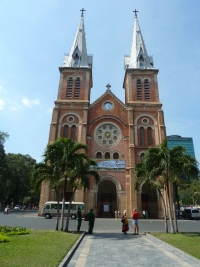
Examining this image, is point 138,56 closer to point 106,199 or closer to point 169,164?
point 106,199

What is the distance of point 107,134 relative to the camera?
3481 centimetres

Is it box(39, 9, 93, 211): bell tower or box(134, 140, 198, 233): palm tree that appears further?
box(39, 9, 93, 211): bell tower

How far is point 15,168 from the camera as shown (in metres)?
47.4

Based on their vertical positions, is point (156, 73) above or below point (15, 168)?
above

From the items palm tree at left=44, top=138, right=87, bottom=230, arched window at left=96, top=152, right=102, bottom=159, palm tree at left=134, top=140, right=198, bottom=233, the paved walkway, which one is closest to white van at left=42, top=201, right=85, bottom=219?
arched window at left=96, top=152, right=102, bottom=159

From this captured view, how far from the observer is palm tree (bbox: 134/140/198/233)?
46.8 ft

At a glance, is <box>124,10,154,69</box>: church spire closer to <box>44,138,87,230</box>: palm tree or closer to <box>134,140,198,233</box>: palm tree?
<box>134,140,198,233</box>: palm tree

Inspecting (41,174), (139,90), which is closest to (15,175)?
(139,90)

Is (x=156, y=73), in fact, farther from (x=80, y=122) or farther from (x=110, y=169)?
(x=110, y=169)

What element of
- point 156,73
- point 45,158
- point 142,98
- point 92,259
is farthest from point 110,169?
point 92,259

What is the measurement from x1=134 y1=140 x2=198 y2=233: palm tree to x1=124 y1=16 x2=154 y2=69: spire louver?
29.1 meters

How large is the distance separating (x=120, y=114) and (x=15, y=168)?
26.3 m

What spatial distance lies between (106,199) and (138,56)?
87.6ft

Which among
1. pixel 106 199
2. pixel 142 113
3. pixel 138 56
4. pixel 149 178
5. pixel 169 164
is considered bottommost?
pixel 106 199
